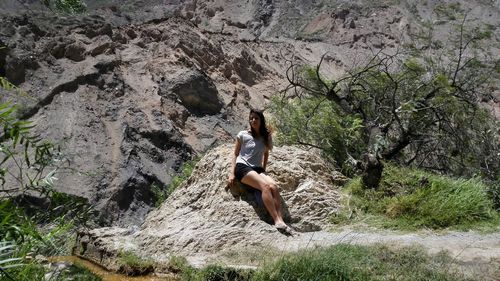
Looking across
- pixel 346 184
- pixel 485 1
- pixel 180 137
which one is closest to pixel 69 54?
pixel 180 137

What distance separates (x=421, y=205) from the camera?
6.34 meters

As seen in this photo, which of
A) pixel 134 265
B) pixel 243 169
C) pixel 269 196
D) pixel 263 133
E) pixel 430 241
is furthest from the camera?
pixel 263 133

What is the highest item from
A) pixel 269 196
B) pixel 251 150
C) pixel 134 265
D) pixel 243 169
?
pixel 251 150

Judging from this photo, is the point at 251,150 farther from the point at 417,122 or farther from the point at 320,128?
the point at 320,128

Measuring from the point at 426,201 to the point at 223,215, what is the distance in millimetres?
2628

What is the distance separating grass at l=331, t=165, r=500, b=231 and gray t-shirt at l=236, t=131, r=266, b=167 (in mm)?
1272

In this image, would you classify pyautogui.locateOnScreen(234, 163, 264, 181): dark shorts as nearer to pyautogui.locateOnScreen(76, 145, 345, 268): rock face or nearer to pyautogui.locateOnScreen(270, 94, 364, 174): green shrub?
pyautogui.locateOnScreen(76, 145, 345, 268): rock face

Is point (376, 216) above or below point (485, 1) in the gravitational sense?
below

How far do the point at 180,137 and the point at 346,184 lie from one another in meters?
12.3

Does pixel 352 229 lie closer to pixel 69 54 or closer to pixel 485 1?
pixel 69 54

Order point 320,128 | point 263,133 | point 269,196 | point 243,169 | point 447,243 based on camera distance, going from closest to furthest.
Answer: point 447,243 → point 269,196 → point 243,169 → point 263,133 → point 320,128

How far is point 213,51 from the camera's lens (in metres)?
27.3

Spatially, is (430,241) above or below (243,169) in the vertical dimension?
below

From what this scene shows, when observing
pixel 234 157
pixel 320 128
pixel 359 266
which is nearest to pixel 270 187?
pixel 234 157
